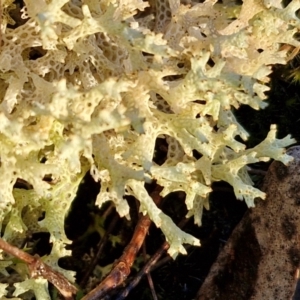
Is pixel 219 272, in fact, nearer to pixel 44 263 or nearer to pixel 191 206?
pixel 191 206

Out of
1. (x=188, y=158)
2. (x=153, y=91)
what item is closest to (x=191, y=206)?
(x=188, y=158)

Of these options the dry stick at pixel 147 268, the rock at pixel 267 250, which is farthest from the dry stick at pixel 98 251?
the rock at pixel 267 250

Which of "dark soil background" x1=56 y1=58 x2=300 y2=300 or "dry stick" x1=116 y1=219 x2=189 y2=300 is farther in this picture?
"dark soil background" x1=56 y1=58 x2=300 y2=300

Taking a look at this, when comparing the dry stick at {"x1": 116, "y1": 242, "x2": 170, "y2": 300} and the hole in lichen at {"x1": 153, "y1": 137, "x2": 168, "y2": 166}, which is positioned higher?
the hole in lichen at {"x1": 153, "y1": 137, "x2": 168, "y2": 166}

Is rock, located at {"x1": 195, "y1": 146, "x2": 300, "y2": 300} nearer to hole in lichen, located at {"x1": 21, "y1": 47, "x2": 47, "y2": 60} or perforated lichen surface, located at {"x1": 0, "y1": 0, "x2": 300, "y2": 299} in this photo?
perforated lichen surface, located at {"x1": 0, "y1": 0, "x2": 300, "y2": 299}

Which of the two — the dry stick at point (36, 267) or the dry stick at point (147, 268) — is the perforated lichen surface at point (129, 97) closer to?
the dry stick at point (36, 267)

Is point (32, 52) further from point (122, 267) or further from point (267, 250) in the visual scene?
point (267, 250)

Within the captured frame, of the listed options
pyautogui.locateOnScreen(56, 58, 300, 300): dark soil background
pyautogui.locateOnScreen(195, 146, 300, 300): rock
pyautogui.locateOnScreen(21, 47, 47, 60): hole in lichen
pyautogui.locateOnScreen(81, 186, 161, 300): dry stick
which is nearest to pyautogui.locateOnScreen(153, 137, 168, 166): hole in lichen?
pyautogui.locateOnScreen(56, 58, 300, 300): dark soil background
